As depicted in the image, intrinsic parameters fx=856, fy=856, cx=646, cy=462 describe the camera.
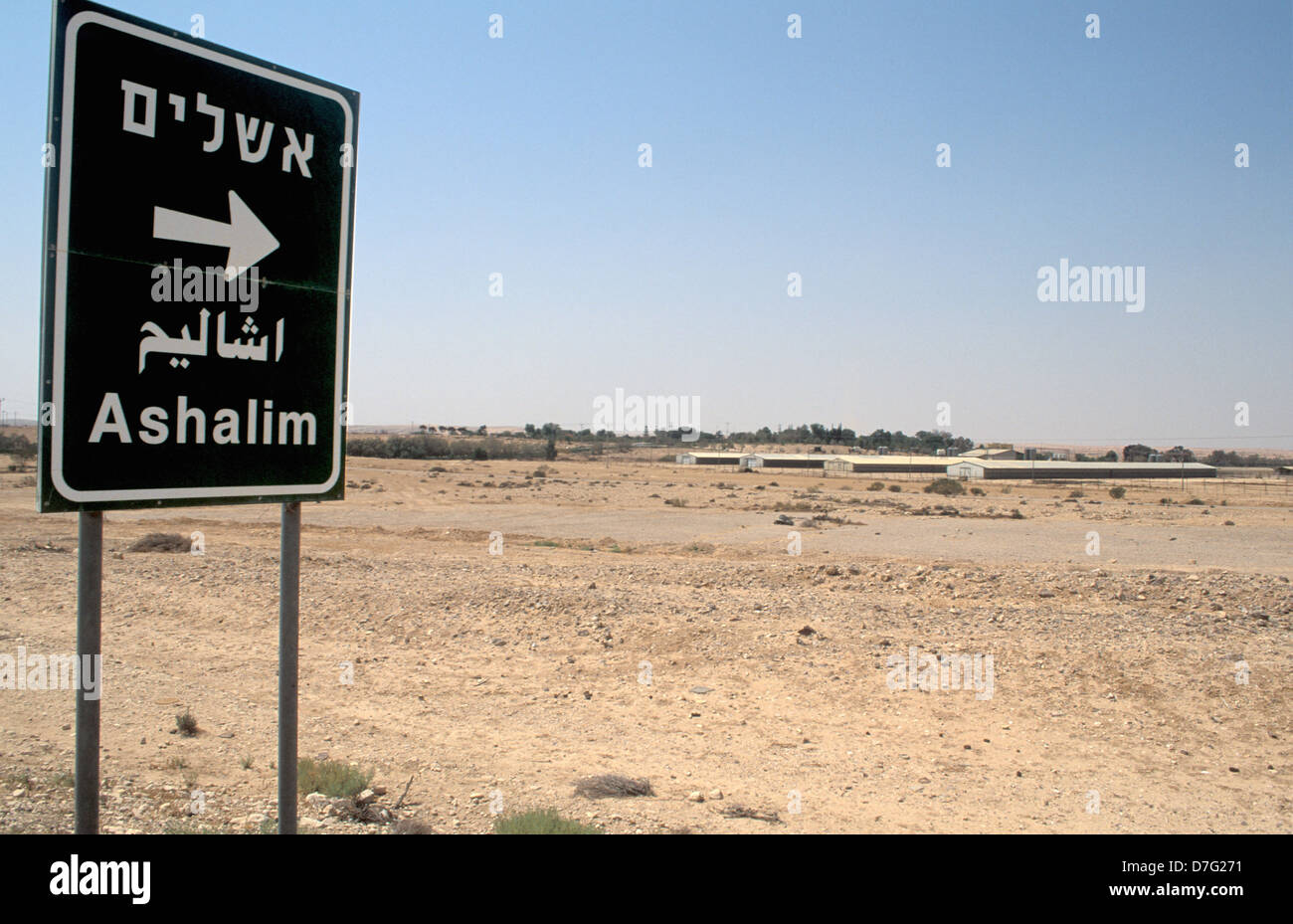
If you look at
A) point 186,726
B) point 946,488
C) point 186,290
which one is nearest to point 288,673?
point 186,290

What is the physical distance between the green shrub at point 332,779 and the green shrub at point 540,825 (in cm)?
111

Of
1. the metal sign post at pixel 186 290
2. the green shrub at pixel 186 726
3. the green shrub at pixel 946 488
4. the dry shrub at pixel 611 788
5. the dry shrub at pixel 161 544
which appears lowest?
the dry shrub at pixel 611 788

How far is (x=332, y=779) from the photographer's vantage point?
5945 mm

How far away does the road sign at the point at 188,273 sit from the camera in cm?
239

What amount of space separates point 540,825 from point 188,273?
3.84 m

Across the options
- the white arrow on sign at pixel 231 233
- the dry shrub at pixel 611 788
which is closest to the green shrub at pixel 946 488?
the dry shrub at pixel 611 788

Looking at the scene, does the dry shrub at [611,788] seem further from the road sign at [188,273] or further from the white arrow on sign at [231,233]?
the white arrow on sign at [231,233]

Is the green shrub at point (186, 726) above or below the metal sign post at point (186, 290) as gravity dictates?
below

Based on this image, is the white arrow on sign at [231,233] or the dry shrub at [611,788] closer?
the white arrow on sign at [231,233]

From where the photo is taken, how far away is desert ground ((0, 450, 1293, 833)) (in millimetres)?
6195

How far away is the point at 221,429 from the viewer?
279cm

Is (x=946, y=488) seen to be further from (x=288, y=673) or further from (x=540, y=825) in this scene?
(x=288, y=673)

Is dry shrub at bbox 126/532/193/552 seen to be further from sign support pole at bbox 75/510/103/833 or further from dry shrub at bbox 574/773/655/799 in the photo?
sign support pole at bbox 75/510/103/833

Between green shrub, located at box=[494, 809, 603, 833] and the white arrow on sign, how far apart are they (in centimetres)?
369
